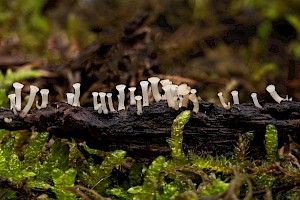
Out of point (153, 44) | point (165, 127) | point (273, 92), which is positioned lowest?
point (165, 127)

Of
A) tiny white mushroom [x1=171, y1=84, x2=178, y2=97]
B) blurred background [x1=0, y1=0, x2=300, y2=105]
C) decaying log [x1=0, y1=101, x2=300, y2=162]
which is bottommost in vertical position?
decaying log [x1=0, y1=101, x2=300, y2=162]

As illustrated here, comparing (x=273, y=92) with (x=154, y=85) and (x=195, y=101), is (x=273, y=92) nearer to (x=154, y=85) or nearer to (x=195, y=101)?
(x=195, y=101)

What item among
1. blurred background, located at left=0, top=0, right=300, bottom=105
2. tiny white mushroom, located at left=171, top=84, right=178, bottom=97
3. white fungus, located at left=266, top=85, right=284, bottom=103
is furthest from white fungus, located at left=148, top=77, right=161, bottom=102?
blurred background, located at left=0, top=0, right=300, bottom=105

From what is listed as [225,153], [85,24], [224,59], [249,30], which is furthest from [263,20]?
[225,153]

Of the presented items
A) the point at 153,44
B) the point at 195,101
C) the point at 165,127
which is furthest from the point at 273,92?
the point at 153,44

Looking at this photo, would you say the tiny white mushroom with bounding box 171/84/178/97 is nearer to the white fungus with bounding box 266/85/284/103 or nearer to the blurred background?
the white fungus with bounding box 266/85/284/103

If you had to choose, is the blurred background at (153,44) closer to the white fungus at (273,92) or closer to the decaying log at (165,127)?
the decaying log at (165,127)
